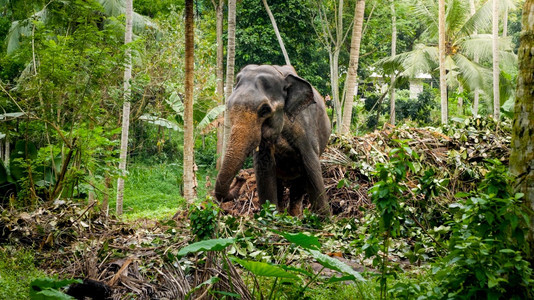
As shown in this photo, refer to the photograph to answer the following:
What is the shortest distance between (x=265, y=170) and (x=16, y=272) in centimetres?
371

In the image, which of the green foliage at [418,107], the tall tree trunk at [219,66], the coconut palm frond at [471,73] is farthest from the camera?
the green foliage at [418,107]

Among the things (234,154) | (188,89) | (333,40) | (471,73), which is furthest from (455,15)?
(234,154)

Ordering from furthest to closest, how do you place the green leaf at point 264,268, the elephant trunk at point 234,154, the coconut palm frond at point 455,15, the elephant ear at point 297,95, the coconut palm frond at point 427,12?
the coconut palm frond at point 427,12 < the coconut palm frond at point 455,15 < the elephant ear at point 297,95 < the elephant trunk at point 234,154 < the green leaf at point 264,268

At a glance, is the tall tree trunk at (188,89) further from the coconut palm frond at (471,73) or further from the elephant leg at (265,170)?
the coconut palm frond at (471,73)

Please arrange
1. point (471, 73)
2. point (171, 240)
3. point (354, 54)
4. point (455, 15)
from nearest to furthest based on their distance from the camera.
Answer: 1. point (171, 240)
2. point (354, 54)
3. point (455, 15)
4. point (471, 73)

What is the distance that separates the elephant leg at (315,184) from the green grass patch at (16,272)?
3.87 metres

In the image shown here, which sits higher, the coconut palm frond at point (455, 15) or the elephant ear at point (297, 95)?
the coconut palm frond at point (455, 15)

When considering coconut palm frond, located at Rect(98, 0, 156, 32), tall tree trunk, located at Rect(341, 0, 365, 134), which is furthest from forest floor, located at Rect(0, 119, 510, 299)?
coconut palm frond, located at Rect(98, 0, 156, 32)

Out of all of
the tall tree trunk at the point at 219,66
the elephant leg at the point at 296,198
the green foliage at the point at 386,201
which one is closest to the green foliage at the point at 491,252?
the green foliage at the point at 386,201

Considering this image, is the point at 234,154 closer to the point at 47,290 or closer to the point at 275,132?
the point at 275,132

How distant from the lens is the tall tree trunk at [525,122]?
3883mm

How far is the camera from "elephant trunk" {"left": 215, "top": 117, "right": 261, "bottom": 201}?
23.7ft

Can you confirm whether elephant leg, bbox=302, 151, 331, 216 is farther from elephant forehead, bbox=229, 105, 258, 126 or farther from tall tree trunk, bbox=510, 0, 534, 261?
tall tree trunk, bbox=510, 0, 534, 261

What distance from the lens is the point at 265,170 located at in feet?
27.1
